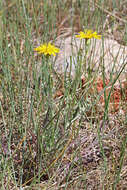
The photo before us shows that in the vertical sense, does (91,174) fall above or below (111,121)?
below

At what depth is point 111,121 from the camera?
1404 mm

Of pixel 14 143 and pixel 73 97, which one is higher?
pixel 73 97

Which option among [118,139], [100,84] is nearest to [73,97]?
[118,139]

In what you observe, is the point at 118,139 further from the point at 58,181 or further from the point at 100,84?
the point at 100,84

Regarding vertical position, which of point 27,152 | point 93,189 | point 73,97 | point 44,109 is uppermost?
point 73,97

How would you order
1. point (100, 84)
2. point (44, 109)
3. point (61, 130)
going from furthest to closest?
point (100, 84)
point (44, 109)
point (61, 130)

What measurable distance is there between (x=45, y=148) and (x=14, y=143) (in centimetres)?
16

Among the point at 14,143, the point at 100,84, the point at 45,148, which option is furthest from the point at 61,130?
the point at 100,84

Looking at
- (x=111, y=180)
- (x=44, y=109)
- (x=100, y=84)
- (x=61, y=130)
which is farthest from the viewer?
(x=100, y=84)

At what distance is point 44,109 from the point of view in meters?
1.35

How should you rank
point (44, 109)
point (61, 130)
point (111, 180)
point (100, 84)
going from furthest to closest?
point (100, 84) < point (44, 109) < point (61, 130) < point (111, 180)

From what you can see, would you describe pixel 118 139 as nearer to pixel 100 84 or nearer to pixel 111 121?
pixel 111 121

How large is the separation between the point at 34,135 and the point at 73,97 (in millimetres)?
226

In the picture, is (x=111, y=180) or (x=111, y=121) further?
(x=111, y=121)
